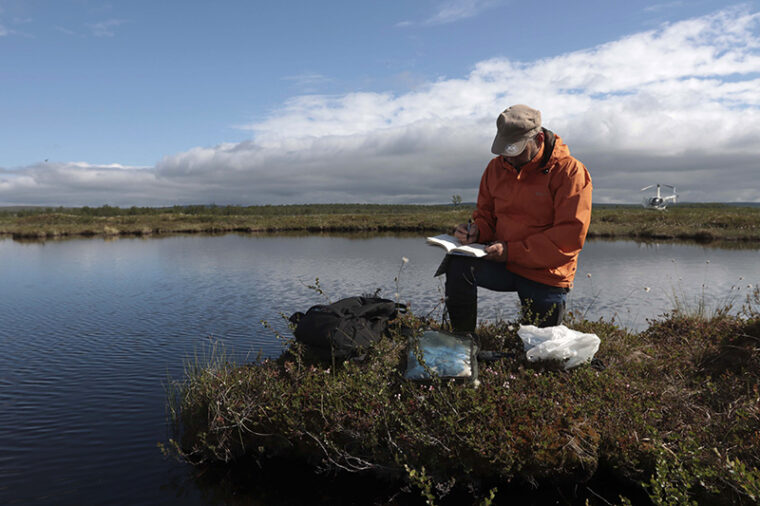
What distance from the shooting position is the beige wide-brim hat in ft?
13.0

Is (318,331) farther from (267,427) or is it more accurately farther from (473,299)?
Answer: (473,299)

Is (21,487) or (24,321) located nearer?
(21,487)

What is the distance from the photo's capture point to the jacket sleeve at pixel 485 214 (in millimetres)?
4672

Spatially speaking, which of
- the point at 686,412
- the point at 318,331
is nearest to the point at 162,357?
the point at 318,331

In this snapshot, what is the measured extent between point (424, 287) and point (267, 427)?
9.64 metres

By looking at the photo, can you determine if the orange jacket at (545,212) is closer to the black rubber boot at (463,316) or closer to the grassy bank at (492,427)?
the black rubber boot at (463,316)

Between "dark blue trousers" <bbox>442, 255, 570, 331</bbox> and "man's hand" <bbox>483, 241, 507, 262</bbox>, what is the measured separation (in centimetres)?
9

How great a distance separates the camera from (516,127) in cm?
397

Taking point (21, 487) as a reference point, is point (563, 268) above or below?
above

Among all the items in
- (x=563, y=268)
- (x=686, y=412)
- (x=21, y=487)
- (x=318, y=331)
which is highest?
(x=563, y=268)

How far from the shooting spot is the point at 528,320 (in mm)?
4297

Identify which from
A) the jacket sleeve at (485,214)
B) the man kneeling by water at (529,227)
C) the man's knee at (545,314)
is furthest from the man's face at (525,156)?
the man's knee at (545,314)

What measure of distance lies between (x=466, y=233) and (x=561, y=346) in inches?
50.3

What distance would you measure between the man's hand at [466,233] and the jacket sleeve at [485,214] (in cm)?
13
